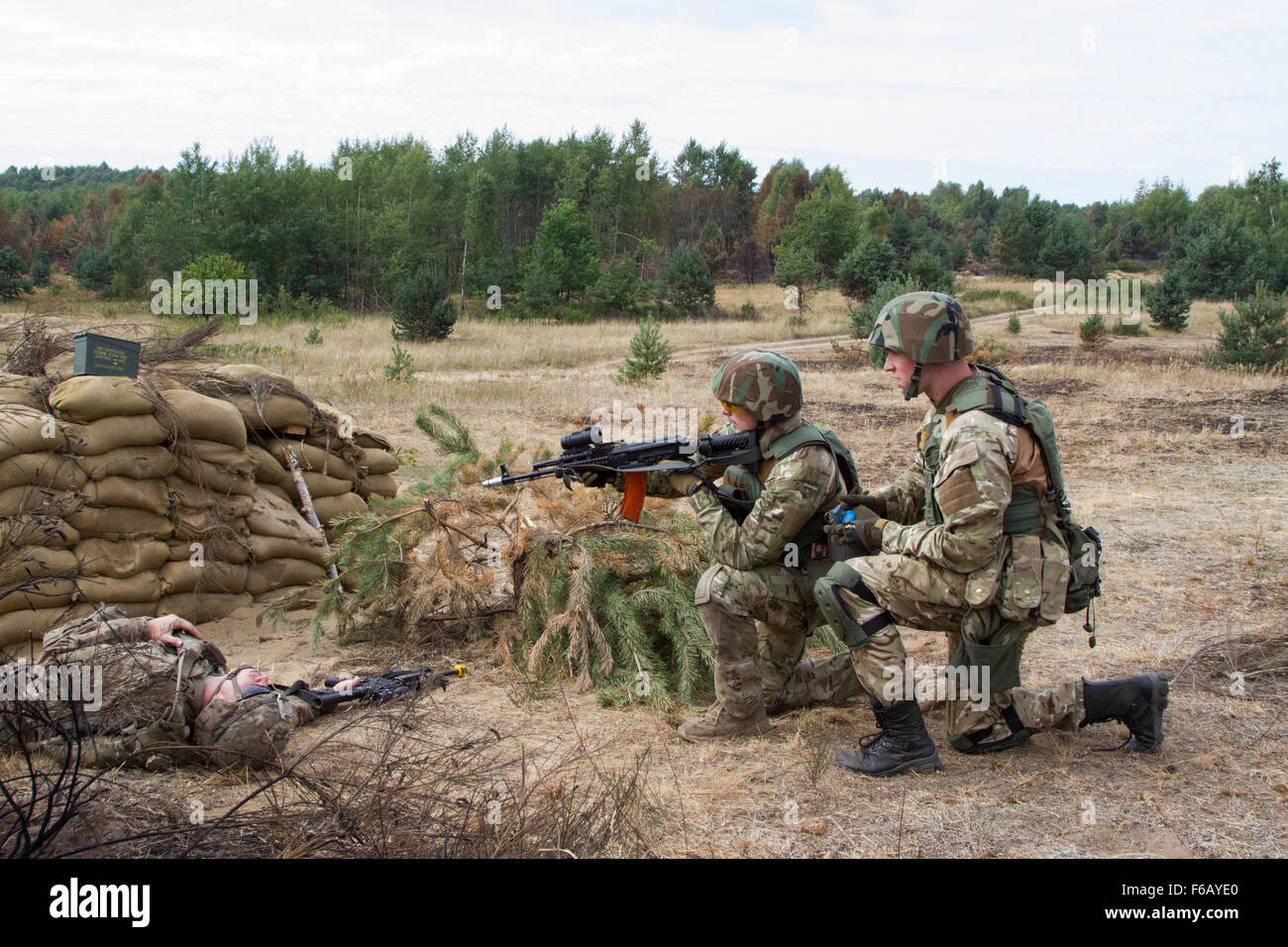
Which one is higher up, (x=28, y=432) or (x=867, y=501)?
(x=28, y=432)

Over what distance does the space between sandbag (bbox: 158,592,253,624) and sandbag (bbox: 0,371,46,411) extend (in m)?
1.30

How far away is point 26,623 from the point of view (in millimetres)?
5039

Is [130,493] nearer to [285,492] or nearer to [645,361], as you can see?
[285,492]

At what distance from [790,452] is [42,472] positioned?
13.3 feet

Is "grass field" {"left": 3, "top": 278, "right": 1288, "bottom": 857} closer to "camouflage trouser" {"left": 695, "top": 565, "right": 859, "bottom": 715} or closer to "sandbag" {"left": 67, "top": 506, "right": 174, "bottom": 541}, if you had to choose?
"camouflage trouser" {"left": 695, "top": 565, "right": 859, "bottom": 715}

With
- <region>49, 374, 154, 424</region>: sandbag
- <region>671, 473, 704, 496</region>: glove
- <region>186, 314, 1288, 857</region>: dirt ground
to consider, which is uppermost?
<region>49, 374, 154, 424</region>: sandbag

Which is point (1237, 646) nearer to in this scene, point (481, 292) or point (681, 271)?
point (681, 271)

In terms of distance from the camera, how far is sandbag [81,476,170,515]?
17.7ft

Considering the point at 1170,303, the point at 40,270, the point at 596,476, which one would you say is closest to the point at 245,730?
the point at 596,476

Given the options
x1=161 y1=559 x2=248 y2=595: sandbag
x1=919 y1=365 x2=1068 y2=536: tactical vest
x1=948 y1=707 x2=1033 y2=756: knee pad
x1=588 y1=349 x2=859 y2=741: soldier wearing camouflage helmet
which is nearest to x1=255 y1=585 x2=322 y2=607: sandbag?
x1=161 y1=559 x2=248 y2=595: sandbag

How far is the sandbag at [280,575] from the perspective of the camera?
613cm

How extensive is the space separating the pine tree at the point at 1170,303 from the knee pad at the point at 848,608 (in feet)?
83.7
